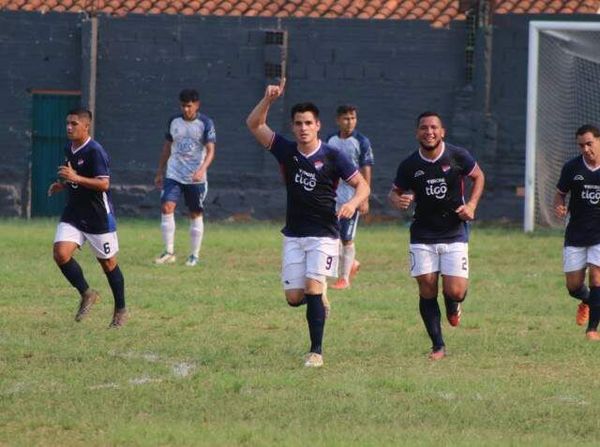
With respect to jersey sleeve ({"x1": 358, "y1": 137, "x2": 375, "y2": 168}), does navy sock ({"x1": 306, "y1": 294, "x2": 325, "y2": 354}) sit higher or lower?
lower

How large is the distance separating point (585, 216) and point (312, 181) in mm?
2996

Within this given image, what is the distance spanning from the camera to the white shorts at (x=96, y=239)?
13.9 m

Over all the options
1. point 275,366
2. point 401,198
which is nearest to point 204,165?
point 401,198

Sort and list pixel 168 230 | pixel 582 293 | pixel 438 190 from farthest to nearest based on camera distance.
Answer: pixel 168 230
pixel 582 293
pixel 438 190

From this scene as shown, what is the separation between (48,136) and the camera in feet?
86.9

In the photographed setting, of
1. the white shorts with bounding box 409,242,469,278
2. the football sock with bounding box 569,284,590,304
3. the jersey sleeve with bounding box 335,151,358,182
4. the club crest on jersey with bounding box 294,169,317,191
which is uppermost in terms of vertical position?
the jersey sleeve with bounding box 335,151,358,182

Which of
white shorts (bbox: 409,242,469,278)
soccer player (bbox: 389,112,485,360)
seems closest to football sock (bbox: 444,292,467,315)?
soccer player (bbox: 389,112,485,360)

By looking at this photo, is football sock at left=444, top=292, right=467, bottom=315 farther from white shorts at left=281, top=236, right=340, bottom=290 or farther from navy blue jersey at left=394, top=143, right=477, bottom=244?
white shorts at left=281, top=236, right=340, bottom=290

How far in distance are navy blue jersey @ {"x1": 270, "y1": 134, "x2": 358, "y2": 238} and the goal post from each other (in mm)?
12857

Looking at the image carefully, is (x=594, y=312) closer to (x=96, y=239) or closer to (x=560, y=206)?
(x=560, y=206)

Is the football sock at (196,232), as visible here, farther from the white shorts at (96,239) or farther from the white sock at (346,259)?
the white shorts at (96,239)

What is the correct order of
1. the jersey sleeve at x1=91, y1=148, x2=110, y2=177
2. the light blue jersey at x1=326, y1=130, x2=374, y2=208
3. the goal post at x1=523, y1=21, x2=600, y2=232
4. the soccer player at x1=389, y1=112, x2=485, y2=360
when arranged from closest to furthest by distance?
the soccer player at x1=389, y1=112, x2=485, y2=360, the jersey sleeve at x1=91, y1=148, x2=110, y2=177, the light blue jersey at x1=326, y1=130, x2=374, y2=208, the goal post at x1=523, y1=21, x2=600, y2=232

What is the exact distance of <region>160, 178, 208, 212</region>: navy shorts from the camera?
64.3 ft

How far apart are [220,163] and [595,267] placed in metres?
A: 13.2
